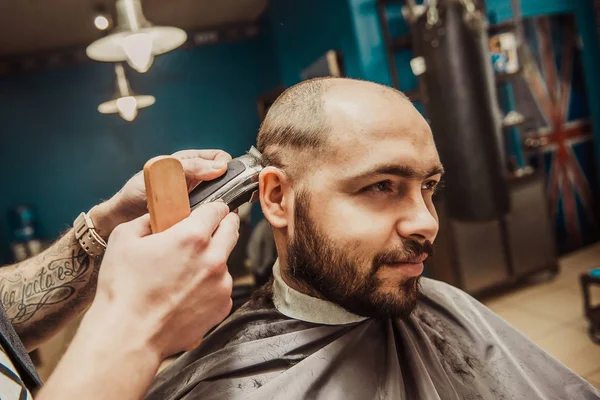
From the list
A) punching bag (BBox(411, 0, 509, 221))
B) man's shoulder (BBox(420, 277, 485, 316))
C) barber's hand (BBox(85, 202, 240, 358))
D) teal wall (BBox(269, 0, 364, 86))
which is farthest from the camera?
teal wall (BBox(269, 0, 364, 86))

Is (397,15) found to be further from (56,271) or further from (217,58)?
(56,271)

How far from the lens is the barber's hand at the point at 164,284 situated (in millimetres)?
582

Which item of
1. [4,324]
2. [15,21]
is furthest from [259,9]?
[4,324]

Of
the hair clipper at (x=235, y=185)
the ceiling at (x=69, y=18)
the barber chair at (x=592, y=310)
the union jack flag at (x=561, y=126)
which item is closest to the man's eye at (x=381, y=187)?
the hair clipper at (x=235, y=185)

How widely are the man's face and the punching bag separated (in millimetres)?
2216

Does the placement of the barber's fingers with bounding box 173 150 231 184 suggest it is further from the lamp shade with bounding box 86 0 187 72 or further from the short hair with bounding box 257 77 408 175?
the lamp shade with bounding box 86 0 187 72

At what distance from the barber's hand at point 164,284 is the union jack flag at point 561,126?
4554mm

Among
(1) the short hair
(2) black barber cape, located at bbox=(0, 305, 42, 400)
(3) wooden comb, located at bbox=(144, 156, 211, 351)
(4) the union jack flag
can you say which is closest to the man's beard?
(1) the short hair

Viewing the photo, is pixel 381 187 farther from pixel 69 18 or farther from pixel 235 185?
pixel 69 18

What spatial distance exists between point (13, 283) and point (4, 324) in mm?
336

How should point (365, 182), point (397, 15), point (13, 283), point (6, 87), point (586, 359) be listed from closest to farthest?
point (365, 182) < point (13, 283) < point (6, 87) < point (586, 359) < point (397, 15)

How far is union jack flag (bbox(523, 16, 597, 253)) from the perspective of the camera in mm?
4387

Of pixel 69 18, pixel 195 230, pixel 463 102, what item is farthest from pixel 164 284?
pixel 463 102

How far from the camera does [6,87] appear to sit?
193 centimetres
